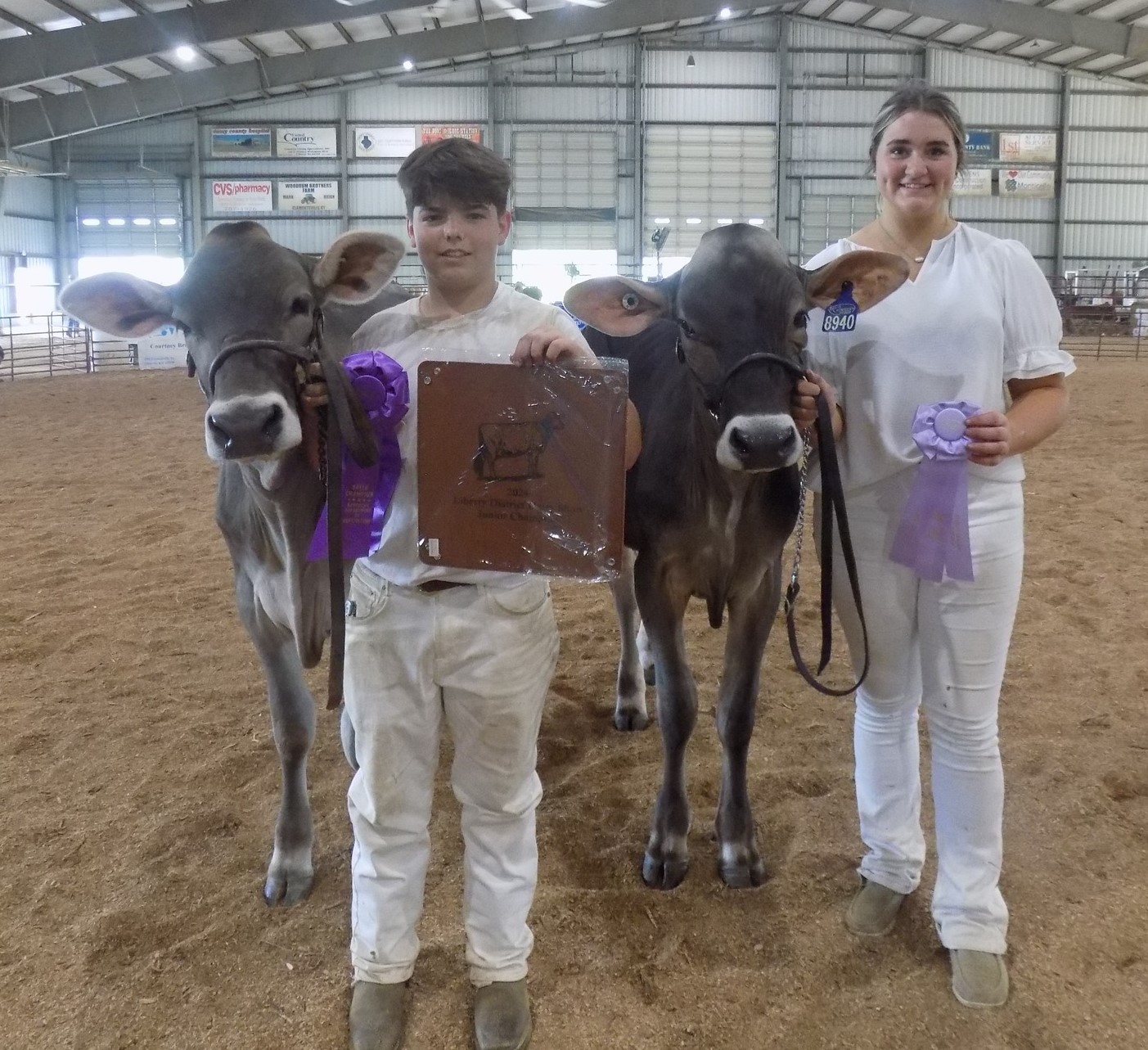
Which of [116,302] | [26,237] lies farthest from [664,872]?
[26,237]

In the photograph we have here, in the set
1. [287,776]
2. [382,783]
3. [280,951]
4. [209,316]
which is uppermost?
[209,316]

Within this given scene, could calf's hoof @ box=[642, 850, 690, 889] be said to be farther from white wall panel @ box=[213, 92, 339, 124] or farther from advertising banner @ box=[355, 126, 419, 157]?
white wall panel @ box=[213, 92, 339, 124]

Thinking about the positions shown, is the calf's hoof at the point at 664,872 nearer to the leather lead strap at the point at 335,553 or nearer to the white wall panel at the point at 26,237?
the leather lead strap at the point at 335,553

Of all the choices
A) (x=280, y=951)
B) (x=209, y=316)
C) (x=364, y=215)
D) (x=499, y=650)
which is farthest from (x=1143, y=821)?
(x=364, y=215)

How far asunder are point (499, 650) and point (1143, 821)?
230 centimetres

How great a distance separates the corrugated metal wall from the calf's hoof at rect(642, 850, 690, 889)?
2447 cm

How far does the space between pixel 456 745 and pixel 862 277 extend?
1458 mm

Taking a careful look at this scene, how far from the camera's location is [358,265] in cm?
240

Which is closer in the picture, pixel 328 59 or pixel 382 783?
pixel 382 783

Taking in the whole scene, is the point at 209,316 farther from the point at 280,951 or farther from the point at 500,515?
A: the point at 280,951

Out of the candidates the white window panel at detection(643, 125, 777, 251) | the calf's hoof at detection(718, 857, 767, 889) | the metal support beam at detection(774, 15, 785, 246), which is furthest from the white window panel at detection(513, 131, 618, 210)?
the calf's hoof at detection(718, 857, 767, 889)

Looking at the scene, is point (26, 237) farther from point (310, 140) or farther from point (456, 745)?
point (456, 745)

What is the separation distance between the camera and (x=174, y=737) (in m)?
3.79

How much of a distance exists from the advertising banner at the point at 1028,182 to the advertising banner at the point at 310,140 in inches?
694
